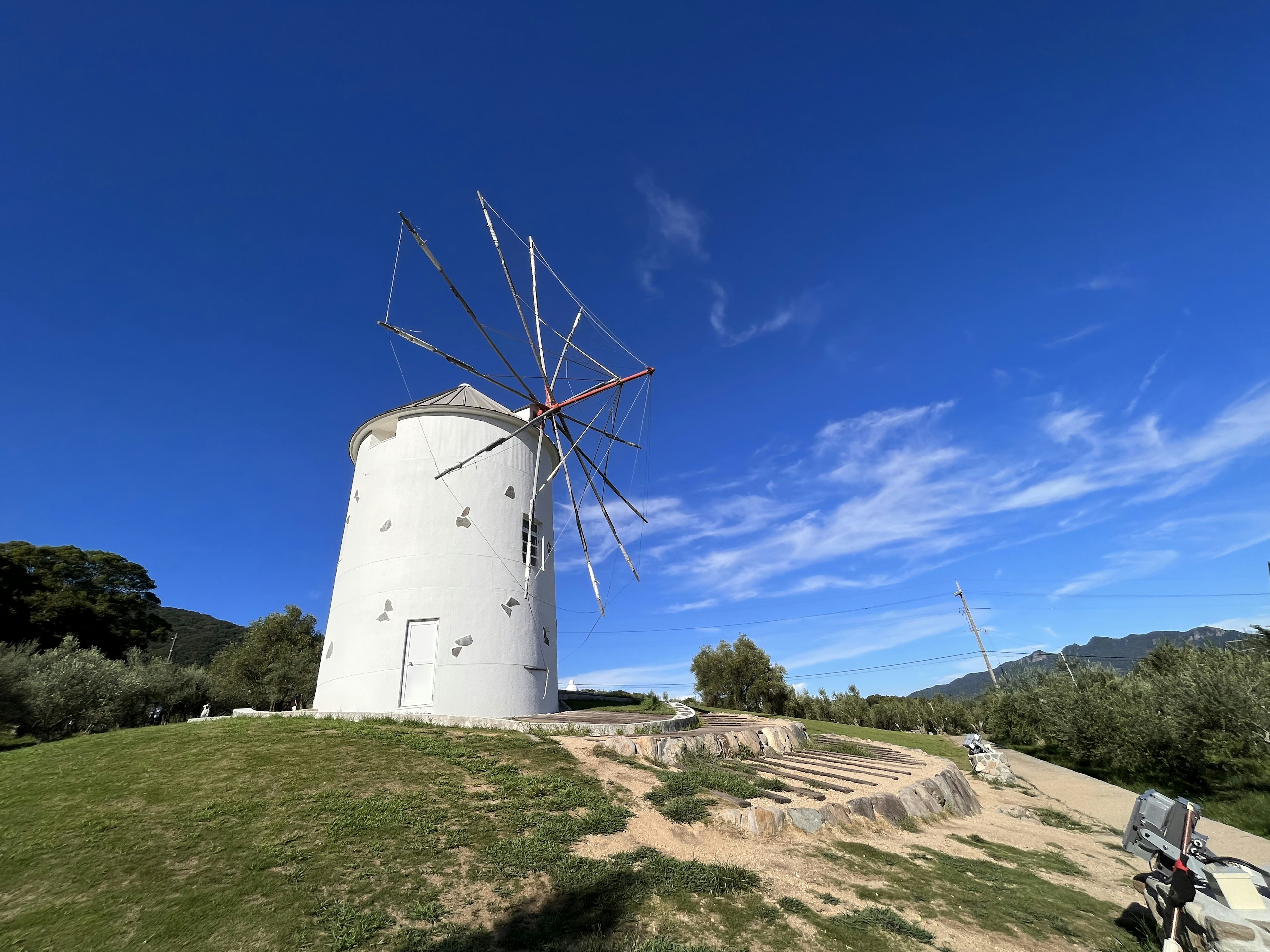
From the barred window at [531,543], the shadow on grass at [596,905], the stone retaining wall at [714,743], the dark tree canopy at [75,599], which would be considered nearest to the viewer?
the shadow on grass at [596,905]

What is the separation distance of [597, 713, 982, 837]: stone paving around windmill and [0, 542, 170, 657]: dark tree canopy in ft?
143

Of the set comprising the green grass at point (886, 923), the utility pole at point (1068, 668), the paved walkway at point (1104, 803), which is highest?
the utility pole at point (1068, 668)

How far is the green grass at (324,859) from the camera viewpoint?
5926mm

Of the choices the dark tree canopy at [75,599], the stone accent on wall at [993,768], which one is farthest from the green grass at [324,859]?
the dark tree canopy at [75,599]

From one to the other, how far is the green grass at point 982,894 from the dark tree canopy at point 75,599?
48689 mm

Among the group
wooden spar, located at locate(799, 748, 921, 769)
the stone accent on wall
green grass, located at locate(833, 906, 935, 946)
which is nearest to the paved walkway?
the stone accent on wall

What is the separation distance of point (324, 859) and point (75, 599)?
48993 mm

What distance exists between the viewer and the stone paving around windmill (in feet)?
34.6

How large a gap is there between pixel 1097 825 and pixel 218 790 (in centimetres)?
2158

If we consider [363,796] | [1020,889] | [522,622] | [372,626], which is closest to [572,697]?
[522,622]

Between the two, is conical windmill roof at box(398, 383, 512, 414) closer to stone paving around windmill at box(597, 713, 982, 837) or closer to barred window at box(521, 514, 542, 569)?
barred window at box(521, 514, 542, 569)

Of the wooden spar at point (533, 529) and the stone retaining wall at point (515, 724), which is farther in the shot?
the wooden spar at point (533, 529)

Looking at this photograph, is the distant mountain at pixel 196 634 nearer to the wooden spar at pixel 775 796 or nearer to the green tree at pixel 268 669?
the green tree at pixel 268 669

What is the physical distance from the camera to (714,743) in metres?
14.8
